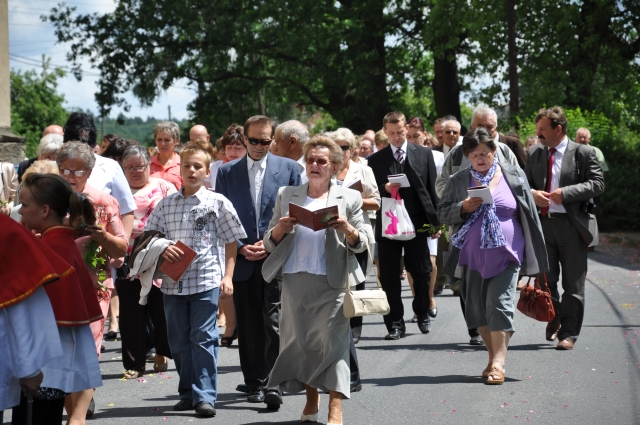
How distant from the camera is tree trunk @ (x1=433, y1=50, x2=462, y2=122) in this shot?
1334 inches

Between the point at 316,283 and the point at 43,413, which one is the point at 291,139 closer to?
the point at 316,283

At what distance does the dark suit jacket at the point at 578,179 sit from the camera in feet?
33.0

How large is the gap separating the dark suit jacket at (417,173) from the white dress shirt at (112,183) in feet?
12.3

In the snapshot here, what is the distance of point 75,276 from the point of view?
5.54 meters

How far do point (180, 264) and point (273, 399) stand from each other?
1.22m

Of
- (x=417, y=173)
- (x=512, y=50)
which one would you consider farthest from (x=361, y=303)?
(x=512, y=50)

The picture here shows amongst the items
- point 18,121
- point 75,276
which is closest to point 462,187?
point 75,276

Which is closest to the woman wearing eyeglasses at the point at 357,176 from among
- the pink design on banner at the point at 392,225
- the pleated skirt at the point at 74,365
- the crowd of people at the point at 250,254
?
the crowd of people at the point at 250,254

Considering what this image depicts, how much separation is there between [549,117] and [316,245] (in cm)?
411

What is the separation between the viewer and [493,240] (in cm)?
852

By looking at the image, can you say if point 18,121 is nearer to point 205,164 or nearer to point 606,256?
point 606,256

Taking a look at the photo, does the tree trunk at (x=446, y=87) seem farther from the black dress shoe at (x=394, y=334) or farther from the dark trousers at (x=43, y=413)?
the dark trousers at (x=43, y=413)

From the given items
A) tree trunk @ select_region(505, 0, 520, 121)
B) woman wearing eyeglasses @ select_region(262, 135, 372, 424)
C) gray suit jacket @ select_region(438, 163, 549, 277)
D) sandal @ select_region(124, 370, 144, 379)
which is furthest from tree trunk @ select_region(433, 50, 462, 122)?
woman wearing eyeglasses @ select_region(262, 135, 372, 424)

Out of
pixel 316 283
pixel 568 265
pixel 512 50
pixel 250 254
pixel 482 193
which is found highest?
pixel 512 50
